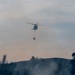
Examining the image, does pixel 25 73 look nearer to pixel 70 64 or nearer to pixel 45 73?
pixel 45 73

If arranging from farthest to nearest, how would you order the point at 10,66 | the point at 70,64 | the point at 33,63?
the point at 10,66 < the point at 33,63 < the point at 70,64

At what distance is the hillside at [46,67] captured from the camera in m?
52.1

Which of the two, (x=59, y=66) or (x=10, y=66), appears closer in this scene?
(x=59, y=66)

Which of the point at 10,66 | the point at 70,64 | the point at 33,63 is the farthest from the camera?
the point at 10,66

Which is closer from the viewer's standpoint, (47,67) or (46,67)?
(47,67)

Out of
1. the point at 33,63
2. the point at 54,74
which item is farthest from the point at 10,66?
the point at 54,74

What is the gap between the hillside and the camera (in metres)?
52.1

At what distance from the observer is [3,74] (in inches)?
2453

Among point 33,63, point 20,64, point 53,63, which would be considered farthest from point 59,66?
point 20,64

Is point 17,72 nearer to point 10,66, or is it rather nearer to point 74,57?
point 10,66

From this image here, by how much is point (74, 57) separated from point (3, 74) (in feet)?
53.3

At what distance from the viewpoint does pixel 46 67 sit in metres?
53.3

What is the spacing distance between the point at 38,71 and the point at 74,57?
674 centimetres

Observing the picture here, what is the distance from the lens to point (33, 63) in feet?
184
